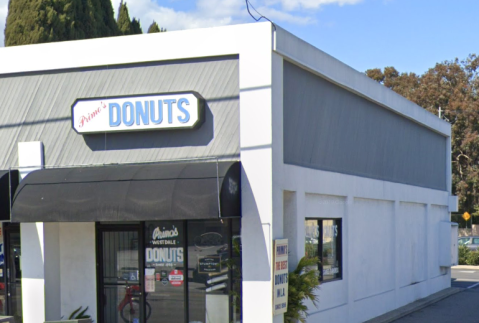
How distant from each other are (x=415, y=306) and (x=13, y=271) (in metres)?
11.1

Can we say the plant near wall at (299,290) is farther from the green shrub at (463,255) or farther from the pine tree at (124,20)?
the pine tree at (124,20)

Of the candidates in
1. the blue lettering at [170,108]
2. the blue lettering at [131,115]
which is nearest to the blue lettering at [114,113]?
the blue lettering at [131,115]

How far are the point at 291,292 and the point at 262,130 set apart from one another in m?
3.01

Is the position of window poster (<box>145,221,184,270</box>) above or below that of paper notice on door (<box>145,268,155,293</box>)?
above

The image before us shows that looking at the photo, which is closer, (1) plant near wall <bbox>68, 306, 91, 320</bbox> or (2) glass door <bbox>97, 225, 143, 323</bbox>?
(2) glass door <bbox>97, 225, 143, 323</bbox>

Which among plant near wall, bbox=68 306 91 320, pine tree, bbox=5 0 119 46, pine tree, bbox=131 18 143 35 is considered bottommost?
plant near wall, bbox=68 306 91 320

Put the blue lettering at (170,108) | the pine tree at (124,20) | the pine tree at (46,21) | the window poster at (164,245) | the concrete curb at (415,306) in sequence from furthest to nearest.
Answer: the pine tree at (124,20), the pine tree at (46,21), the concrete curb at (415,306), the window poster at (164,245), the blue lettering at (170,108)

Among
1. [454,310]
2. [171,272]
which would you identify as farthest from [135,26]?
[171,272]

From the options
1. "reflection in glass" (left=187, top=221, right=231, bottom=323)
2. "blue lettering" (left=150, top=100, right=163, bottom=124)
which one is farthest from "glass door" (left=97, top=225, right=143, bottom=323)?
"blue lettering" (left=150, top=100, right=163, bottom=124)

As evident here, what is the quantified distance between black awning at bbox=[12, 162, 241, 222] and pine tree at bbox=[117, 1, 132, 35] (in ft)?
94.8

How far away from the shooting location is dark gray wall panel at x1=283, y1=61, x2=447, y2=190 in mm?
13656

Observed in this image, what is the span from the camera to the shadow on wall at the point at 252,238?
39.5 ft

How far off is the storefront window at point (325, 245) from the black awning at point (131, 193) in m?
3.18

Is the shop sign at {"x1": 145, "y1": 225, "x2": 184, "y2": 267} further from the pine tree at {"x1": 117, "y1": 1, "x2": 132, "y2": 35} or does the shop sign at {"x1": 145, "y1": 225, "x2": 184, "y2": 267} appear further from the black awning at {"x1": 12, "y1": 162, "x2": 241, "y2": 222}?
the pine tree at {"x1": 117, "y1": 1, "x2": 132, "y2": 35}
